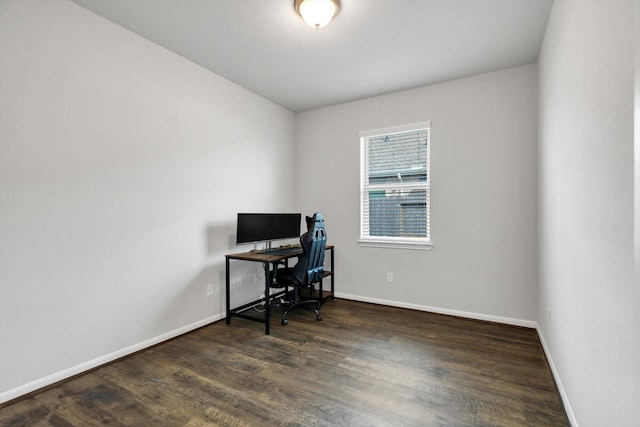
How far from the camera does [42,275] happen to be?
2.07 meters

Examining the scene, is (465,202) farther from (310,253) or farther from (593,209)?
(593,209)

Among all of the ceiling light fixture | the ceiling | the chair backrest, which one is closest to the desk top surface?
the chair backrest

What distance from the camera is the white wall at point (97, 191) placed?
77.5 inches

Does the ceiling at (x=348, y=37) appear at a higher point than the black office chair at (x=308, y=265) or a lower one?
higher

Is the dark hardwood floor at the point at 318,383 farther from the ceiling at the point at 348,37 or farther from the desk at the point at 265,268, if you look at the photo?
the ceiling at the point at 348,37

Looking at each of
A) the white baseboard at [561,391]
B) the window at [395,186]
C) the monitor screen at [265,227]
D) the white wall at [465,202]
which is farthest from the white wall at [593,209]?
the monitor screen at [265,227]

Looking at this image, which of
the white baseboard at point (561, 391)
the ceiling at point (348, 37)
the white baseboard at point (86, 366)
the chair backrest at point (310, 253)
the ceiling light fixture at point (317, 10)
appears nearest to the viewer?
the white baseboard at point (561, 391)

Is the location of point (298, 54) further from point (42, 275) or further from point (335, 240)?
point (42, 275)

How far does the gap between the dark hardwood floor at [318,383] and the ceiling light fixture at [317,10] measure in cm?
254

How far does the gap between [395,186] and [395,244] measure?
720 mm

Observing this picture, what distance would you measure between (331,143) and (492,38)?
7.09ft

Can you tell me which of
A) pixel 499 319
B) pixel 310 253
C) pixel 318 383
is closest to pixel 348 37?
pixel 310 253

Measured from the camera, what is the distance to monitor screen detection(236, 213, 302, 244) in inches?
132

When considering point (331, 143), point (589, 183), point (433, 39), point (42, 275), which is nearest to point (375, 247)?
point (331, 143)
